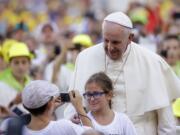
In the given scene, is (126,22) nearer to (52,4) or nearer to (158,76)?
(158,76)

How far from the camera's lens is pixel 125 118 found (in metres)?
7.98

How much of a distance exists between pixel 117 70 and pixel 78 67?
37 cm

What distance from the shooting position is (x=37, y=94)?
705 cm

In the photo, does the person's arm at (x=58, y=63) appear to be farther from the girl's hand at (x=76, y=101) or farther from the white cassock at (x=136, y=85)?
the girl's hand at (x=76, y=101)

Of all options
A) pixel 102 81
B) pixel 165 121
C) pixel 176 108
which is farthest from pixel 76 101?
pixel 176 108

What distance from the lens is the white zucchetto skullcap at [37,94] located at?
23.1 ft

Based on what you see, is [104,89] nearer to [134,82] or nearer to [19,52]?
[134,82]

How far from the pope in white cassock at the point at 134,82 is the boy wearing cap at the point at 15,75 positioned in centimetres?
245

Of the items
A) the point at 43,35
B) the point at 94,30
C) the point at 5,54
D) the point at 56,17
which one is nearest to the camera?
the point at 5,54

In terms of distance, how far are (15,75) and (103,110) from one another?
3.88 metres

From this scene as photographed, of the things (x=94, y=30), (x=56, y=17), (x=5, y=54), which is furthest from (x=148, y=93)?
(x=56, y=17)

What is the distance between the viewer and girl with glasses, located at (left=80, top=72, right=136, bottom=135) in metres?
7.89

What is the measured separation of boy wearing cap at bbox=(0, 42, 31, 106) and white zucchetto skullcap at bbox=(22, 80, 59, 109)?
13.0 ft

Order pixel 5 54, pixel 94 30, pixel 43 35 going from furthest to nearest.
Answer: pixel 94 30 < pixel 43 35 < pixel 5 54
